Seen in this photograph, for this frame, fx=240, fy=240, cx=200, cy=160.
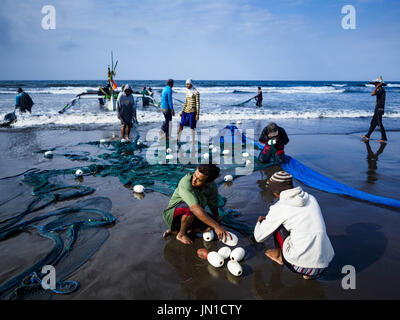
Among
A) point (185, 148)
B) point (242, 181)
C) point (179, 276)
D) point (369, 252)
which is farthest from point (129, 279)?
point (185, 148)

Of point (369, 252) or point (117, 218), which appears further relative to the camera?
point (117, 218)

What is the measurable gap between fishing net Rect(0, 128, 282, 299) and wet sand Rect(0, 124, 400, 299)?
0.46 ft

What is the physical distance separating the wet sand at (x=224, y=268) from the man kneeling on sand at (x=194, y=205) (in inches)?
7.1

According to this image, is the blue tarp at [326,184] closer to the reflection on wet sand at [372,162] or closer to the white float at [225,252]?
the reflection on wet sand at [372,162]

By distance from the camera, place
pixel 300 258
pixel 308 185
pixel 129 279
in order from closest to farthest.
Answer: pixel 300 258
pixel 129 279
pixel 308 185

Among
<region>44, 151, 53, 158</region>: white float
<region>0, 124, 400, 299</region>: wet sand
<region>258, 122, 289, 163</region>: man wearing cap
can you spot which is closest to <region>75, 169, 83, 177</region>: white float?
<region>0, 124, 400, 299</region>: wet sand

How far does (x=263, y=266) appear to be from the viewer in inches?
103

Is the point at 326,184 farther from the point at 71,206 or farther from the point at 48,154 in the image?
the point at 48,154

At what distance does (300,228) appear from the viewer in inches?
85.4

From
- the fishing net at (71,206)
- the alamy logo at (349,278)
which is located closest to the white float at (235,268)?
the fishing net at (71,206)

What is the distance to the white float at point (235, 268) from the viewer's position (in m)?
2.45

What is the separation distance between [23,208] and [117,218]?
1506 millimetres
